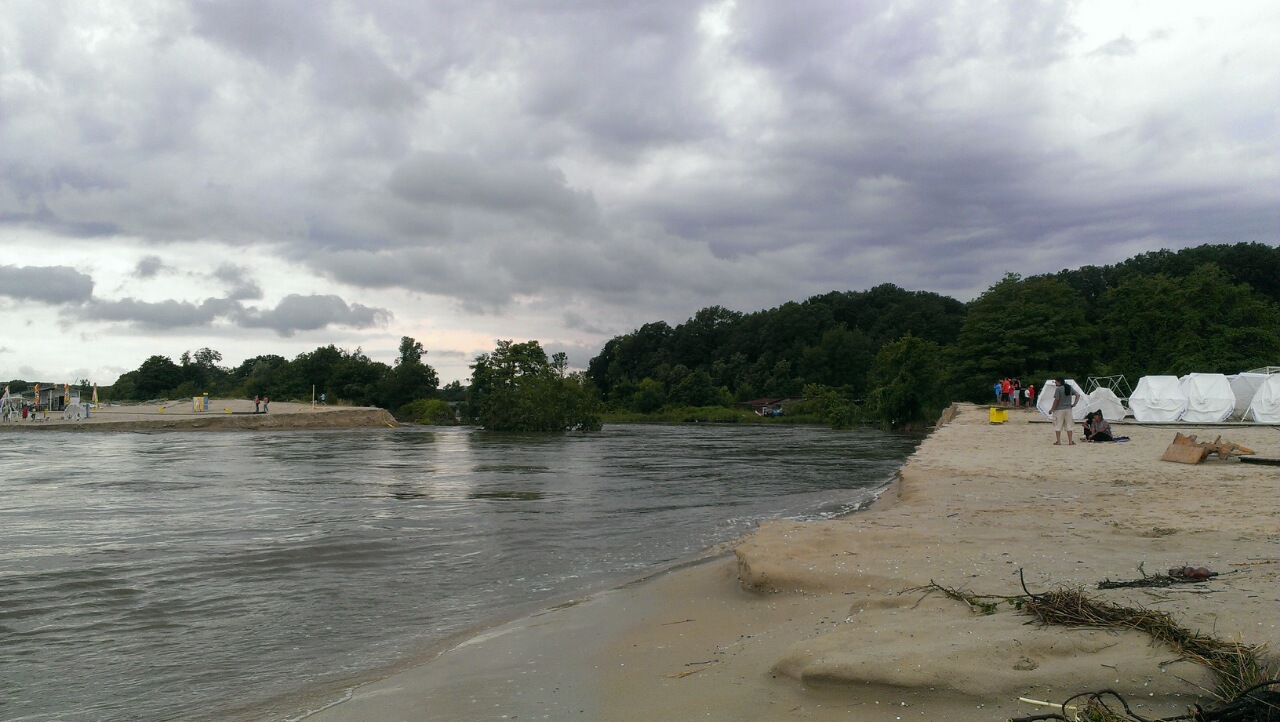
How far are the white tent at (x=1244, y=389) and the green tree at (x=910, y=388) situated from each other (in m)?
29.5

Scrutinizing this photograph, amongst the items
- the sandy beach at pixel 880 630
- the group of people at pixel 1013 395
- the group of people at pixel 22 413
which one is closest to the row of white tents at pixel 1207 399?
the group of people at pixel 1013 395

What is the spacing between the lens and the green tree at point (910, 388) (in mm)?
59594

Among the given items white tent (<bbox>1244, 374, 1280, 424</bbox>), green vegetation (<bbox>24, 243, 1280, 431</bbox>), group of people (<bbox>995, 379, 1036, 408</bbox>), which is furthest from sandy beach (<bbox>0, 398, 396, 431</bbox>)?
white tent (<bbox>1244, 374, 1280, 424</bbox>)

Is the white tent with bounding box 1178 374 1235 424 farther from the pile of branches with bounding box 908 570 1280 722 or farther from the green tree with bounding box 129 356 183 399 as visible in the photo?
the green tree with bounding box 129 356 183 399

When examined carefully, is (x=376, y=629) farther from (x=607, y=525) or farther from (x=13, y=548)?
(x=13, y=548)

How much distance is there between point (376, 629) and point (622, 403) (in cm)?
10991

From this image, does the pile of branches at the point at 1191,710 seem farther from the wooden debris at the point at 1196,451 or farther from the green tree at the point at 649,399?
the green tree at the point at 649,399

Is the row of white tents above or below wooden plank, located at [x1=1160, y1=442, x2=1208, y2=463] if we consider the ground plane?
above

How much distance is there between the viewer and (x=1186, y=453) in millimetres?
13484

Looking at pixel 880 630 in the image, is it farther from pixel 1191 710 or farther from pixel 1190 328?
pixel 1190 328

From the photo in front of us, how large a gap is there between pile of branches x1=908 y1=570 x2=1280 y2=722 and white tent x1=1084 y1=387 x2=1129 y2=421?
3178cm

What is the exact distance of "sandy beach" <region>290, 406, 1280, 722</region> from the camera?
3.31 metres

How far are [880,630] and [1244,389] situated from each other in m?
32.7

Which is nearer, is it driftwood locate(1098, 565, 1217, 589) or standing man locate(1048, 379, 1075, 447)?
driftwood locate(1098, 565, 1217, 589)
